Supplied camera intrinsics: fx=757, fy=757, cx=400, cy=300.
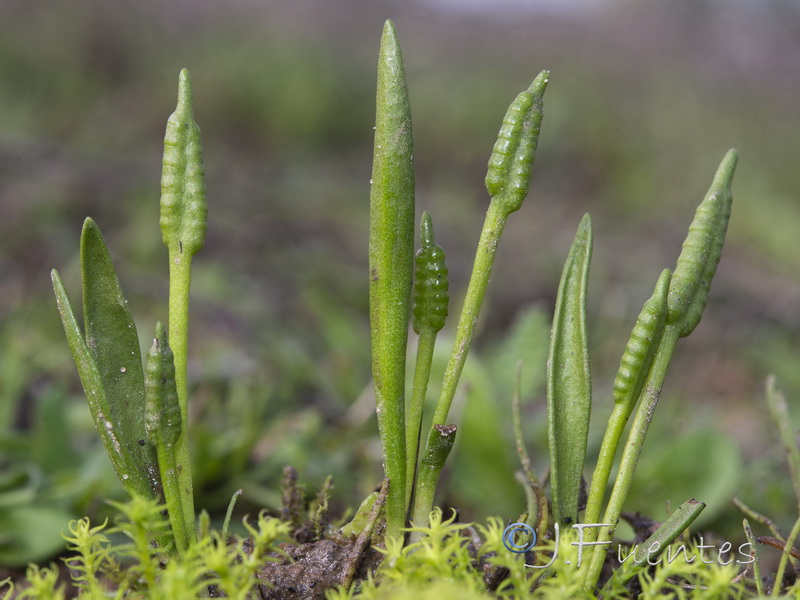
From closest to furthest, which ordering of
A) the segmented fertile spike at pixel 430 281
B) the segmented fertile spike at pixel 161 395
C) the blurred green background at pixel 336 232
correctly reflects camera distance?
the segmented fertile spike at pixel 161 395
the segmented fertile spike at pixel 430 281
the blurred green background at pixel 336 232

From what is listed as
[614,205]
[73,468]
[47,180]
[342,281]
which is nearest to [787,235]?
[614,205]

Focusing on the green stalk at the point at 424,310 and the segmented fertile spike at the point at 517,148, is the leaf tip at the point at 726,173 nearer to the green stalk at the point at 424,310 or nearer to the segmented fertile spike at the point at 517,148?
the segmented fertile spike at the point at 517,148

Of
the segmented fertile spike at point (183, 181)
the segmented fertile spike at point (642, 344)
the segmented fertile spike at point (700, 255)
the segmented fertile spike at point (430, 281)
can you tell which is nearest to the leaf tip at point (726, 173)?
the segmented fertile spike at point (700, 255)

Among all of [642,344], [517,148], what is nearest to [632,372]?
[642,344]

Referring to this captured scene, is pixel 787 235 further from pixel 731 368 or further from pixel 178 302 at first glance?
pixel 178 302

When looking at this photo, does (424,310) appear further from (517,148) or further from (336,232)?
(336,232)

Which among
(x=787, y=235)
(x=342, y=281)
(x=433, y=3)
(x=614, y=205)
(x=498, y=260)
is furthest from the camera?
(x=433, y=3)
